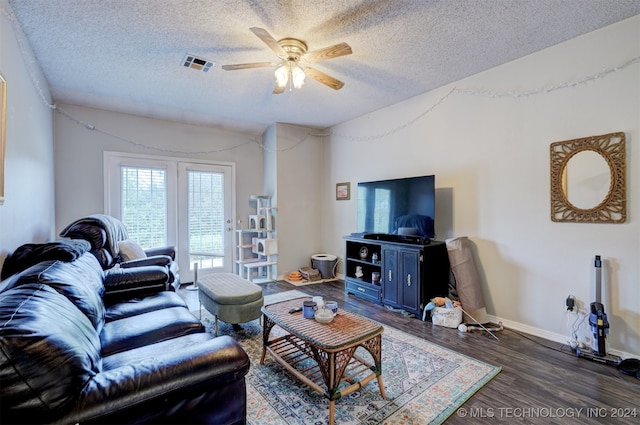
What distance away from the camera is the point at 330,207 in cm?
536

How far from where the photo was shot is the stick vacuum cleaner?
2312 millimetres

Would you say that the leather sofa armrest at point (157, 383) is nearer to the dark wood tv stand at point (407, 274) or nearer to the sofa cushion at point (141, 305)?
the sofa cushion at point (141, 305)

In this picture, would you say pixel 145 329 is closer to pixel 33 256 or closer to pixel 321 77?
pixel 33 256

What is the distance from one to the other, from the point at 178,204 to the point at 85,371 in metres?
3.99

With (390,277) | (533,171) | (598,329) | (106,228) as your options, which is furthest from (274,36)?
(598,329)

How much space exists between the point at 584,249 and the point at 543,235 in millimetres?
313

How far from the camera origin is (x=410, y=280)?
3.35m

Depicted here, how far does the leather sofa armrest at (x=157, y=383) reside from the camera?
3.25 ft

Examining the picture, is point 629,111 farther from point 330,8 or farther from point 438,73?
point 330,8

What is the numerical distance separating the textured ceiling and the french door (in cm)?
107

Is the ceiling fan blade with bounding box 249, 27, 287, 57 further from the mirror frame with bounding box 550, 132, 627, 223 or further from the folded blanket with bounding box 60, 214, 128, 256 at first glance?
the mirror frame with bounding box 550, 132, 627, 223

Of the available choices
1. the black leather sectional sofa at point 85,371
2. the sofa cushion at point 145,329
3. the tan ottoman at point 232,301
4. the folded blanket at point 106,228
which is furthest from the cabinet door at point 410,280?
the folded blanket at point 106,228

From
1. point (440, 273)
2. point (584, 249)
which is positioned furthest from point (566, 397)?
point (440, 273)

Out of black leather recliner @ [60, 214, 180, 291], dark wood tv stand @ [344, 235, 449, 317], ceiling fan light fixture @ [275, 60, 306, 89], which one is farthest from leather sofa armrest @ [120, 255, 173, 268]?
dark wood tv stand @ [344, 235, 449, 317]
